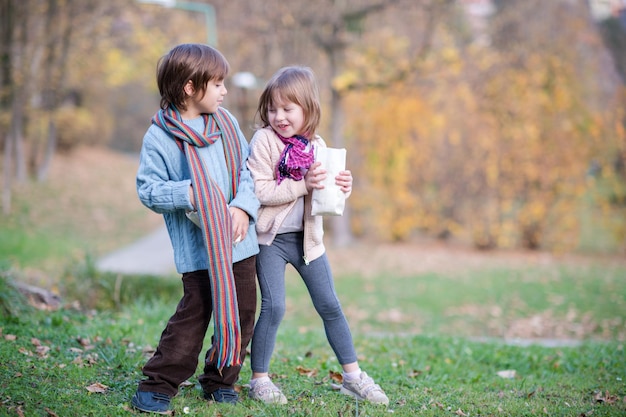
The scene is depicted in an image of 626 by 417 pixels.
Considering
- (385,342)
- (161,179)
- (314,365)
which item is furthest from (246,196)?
(385,342)

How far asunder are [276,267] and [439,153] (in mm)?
10352

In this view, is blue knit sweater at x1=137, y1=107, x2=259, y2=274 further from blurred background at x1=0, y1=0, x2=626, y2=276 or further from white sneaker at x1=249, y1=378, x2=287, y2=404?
blurred background at x1=0, y1=0, x2=626, y2=276

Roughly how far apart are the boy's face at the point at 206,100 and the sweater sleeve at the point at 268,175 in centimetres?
28

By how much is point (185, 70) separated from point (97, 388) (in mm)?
1633

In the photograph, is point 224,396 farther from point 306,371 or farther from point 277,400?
point 306,371

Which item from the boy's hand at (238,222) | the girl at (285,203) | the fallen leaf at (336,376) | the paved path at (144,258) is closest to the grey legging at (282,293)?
the girl at (285,203)

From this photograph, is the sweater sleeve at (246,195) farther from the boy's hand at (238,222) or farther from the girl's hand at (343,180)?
the girl's hand at (343,180)

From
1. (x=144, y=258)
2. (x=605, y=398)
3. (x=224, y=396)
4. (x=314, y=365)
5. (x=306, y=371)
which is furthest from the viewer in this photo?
(x=144, y=258)

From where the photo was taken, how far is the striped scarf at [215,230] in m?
2.87

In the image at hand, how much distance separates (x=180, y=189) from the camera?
112 inches

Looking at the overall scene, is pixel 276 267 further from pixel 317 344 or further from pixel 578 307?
pixel 578 307

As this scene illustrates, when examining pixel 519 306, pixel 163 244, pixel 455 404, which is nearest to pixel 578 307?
pixel 519 306

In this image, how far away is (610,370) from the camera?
4.49 metres

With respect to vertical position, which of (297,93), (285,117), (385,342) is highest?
(297,93)
